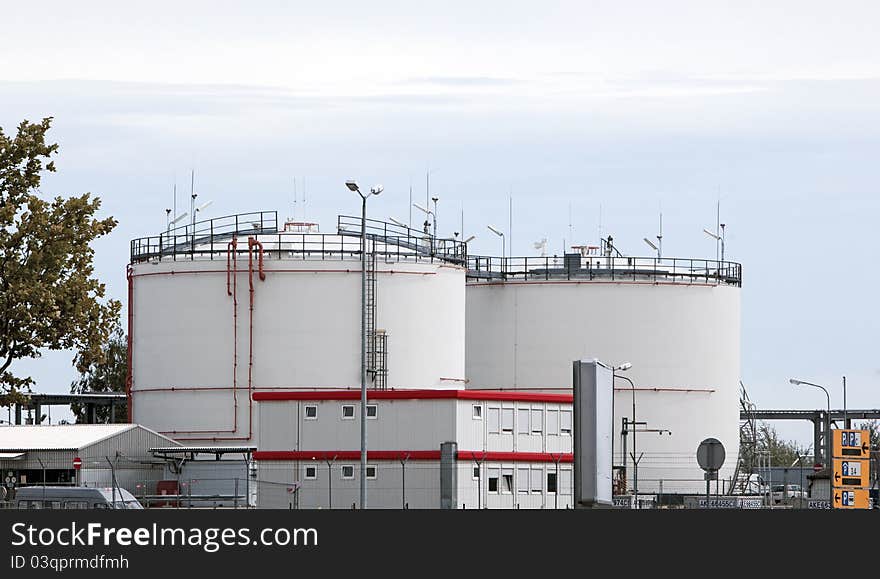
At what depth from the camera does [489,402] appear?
6500cm

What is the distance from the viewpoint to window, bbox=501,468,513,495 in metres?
64.2

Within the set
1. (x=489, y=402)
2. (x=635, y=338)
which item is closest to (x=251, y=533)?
(x=489, y=402)

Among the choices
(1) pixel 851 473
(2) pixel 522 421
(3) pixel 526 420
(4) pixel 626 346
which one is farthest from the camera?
(4) pixel 626 346

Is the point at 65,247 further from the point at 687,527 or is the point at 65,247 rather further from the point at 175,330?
the point at 687,527

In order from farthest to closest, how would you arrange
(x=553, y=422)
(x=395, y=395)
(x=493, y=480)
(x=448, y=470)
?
(x=553, y=422) < (x=395, y=395) < (x=493, y=480) < (x=448, y=470)

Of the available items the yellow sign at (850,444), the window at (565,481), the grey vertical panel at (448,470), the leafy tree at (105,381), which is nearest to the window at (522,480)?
the window at (565,481)

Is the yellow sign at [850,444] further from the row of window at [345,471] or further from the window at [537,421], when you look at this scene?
the row of window at [345,471]

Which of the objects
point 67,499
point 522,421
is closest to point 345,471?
point 522,421

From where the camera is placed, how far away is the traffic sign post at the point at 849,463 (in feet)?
171

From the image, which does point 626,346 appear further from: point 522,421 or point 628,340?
point 522,421

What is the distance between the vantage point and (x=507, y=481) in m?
64.5

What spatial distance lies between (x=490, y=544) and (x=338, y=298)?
155 feet

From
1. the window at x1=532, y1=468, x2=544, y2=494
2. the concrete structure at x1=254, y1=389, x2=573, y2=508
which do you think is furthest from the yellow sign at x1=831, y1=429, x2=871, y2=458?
the window at x1=532, y1=468, x2=544, y2=494

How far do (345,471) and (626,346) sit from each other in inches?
1035
